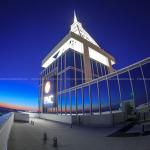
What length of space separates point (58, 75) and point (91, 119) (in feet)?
65.9

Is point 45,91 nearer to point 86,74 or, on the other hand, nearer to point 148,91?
point 86,74

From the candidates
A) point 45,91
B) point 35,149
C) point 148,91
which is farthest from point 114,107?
point 45,91

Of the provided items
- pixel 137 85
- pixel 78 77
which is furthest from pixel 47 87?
pixel 137 85

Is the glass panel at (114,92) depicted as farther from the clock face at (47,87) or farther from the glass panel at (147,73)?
the clock face at (47,87)

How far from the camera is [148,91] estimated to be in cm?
1279

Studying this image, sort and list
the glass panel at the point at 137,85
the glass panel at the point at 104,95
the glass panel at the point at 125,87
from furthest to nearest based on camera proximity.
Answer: the glass panel at the point at 104,95, the glass panel at the point at 125,87, the glass panel at the point at 137,85

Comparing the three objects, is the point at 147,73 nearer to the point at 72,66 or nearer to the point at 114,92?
the point at 114,92

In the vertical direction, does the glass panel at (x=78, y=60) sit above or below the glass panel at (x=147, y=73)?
above

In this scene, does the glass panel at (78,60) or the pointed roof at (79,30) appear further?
the pointed roof at (79,30)

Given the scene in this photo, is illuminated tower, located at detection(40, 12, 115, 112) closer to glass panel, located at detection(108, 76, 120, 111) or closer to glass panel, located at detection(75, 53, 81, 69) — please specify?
glass panel, located at detection(75, 53, 81, 69)

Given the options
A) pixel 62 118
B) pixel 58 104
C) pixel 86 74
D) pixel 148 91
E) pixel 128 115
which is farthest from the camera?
pixel 86 74

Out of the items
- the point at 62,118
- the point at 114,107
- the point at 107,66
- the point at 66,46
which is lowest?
the point at 62,118

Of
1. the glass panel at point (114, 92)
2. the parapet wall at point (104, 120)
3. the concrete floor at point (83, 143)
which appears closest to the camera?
the concrete floor at point (83, 143)

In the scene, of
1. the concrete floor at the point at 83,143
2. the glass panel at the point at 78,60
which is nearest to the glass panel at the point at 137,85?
the concrete floor at the point at 83,143
